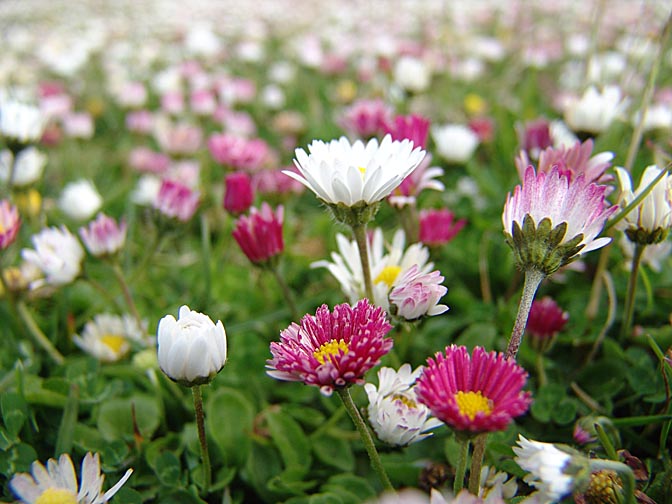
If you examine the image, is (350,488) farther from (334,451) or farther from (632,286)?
(632,286)

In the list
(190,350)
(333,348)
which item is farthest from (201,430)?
(333,348)

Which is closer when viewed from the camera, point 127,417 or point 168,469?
point 168,469

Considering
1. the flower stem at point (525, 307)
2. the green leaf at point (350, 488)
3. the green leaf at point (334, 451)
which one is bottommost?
the green leaf at point (334, 451)

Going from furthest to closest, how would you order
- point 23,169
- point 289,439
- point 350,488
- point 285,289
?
1. point 23,169
2. point 285,289
3. point 289,439
4. point 350,488

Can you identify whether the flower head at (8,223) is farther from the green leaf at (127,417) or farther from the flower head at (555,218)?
the flower head at (555,218)

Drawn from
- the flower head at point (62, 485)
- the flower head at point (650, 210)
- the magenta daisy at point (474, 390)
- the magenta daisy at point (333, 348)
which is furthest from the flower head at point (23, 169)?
the flower head at point (650, 210)

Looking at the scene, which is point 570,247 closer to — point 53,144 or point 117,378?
point 117,378

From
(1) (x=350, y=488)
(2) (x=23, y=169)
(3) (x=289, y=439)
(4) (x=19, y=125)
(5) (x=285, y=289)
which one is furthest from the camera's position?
(2) (x=23, y=169)

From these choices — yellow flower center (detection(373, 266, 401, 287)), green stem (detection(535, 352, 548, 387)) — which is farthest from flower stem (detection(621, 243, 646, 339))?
yellow flower center (detection(373, 266, 401, 287))
